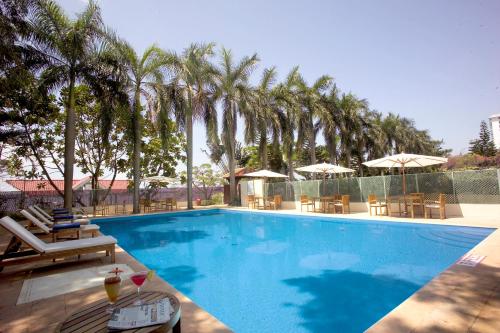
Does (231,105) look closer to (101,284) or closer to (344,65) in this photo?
(344,65)

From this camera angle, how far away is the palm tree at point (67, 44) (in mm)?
12461

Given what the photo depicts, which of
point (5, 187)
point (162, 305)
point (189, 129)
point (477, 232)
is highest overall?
point (189, 129)

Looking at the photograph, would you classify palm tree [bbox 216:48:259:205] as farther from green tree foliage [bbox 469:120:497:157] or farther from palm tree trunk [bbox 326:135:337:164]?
green tree foliage [bbox 469:120:497:157]

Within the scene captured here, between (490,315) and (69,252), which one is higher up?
(69,252)

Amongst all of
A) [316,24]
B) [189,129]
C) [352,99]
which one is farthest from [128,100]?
[352,99]

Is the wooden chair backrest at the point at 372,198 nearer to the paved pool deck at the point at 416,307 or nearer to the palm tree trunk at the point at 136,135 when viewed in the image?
the paved pool deck at the point at 416,307

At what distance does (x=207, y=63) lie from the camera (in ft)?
63.1

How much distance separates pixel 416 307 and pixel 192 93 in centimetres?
1753

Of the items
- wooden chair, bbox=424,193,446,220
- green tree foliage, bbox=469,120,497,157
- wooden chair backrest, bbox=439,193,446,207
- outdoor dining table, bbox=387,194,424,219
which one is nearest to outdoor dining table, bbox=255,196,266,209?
outdoor dining table, bbox=387,194,424,219

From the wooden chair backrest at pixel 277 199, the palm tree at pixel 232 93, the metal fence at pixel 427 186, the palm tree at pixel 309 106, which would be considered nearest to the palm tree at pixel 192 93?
the palm tree at pixel 232 93

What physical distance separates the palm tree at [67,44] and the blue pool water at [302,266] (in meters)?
6.33

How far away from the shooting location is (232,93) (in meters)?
20.0

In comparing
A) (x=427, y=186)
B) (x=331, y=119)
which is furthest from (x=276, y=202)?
(x=331, y=119)

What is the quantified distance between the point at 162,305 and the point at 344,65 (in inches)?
633
